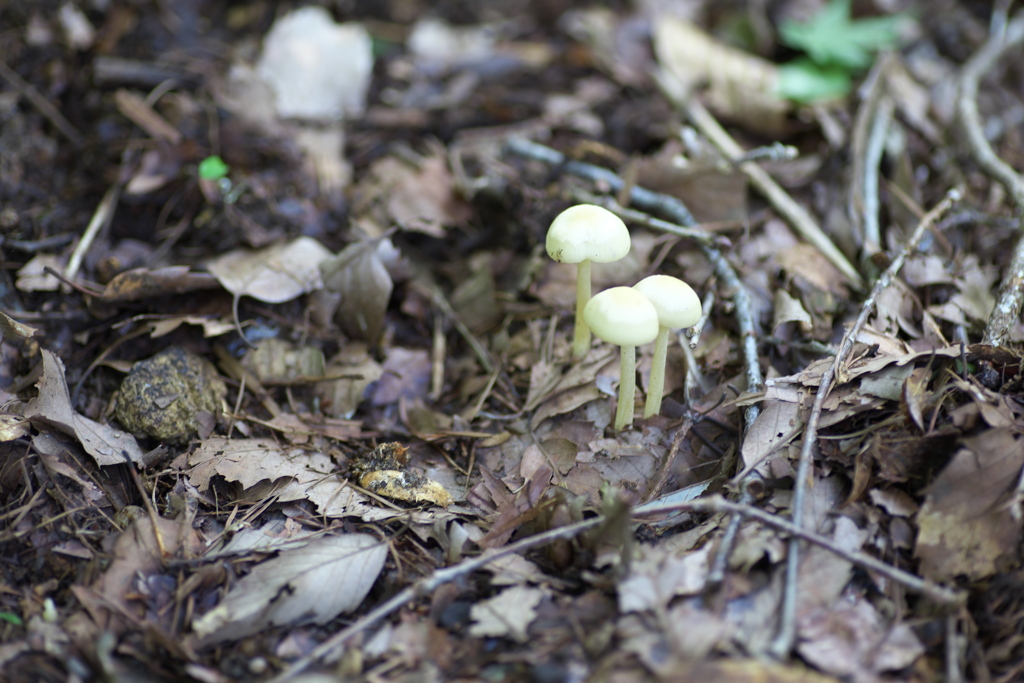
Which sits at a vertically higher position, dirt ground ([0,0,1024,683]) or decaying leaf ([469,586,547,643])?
dirt ground ([0,0,1024,683])

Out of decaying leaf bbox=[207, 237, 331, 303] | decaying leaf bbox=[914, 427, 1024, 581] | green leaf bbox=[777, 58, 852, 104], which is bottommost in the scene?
decaying leaf bbox=[914, 427, 1024, 581]

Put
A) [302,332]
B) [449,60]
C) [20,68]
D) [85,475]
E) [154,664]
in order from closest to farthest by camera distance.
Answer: [154,664] < [85,475] < [302,332] < [20,68] < [449,60]

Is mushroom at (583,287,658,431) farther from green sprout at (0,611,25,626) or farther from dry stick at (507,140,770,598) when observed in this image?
green sprout at (0,611,25,626)

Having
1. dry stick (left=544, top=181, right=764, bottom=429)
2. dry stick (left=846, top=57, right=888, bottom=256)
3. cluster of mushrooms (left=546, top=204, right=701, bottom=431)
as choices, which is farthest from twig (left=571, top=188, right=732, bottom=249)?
dry stick (left=846, top=57, right=888, bottom=256)

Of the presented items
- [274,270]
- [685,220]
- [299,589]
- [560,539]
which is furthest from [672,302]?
[274,270]

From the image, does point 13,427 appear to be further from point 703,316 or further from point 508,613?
point 703,316

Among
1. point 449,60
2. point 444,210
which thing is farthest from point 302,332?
point 449,60

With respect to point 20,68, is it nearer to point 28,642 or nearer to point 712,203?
point 28,642
